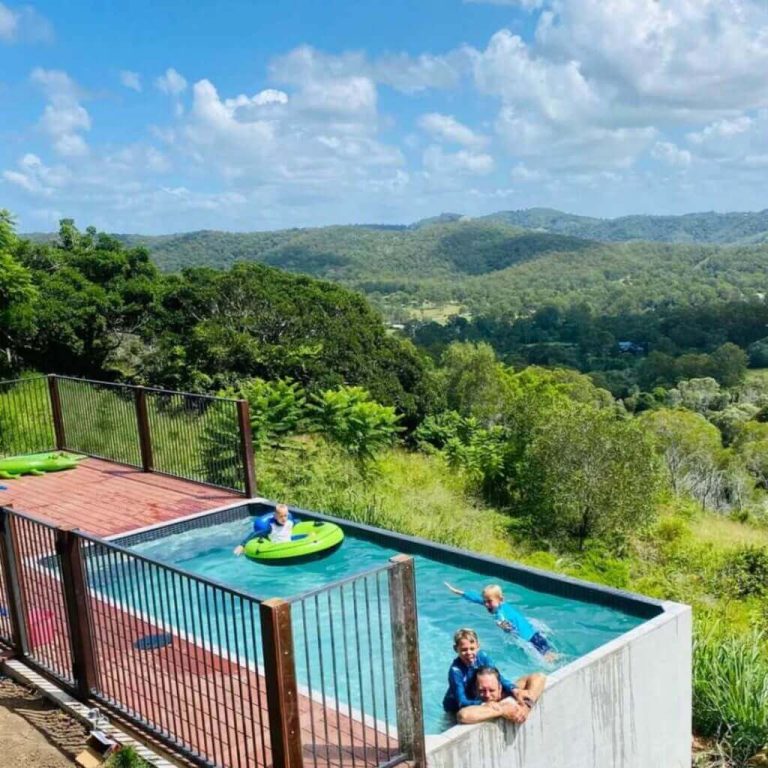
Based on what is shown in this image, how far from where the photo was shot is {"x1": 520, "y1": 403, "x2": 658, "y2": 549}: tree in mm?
19297

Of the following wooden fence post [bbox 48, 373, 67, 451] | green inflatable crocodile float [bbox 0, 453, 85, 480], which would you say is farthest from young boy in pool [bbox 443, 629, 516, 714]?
wooden fence post [bbox 48, 373, 67, 451]

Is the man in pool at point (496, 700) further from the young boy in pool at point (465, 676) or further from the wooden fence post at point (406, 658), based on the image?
the wooden fence post at point (406, 658)

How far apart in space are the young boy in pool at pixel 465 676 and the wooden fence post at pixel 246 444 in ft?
15.9

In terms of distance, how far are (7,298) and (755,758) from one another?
1476 cm

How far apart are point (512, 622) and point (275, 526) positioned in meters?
3.02

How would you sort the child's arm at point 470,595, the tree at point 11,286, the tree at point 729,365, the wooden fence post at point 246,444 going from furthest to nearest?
the tree at point 729,365 < the tree at point 11,286 < the wooden fence post at point 246,444 < the child's arm at point 470,595

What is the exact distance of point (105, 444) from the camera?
1196cm

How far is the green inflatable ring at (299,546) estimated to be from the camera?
917cm

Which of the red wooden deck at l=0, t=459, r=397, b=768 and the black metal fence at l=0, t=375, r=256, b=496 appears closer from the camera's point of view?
the red wooden deck at l=0, t=459, r=397, b=768

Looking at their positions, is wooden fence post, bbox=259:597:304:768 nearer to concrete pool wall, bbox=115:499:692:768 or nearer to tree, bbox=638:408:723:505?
concrete pool wall, bbox=115:499:692:768

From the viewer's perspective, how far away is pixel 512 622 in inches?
293

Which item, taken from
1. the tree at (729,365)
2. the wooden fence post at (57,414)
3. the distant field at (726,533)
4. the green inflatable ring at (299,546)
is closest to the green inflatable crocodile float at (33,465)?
the wooden fence post at (57,414)

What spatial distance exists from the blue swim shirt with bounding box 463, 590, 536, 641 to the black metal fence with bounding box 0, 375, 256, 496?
149 inches

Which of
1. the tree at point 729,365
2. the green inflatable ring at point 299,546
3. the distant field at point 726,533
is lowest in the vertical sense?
the tree at point 729,365
